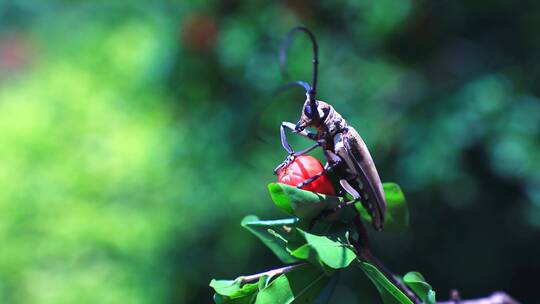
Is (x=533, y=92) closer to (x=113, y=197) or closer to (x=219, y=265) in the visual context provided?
(x=219, y=265)

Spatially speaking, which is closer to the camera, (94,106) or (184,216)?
(184,216)

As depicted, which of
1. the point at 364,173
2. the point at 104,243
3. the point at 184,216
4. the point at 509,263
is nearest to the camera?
the point at 364,173

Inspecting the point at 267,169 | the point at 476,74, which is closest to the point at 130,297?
the point at 267,169

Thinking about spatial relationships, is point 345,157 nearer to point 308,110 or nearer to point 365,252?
point 308,110

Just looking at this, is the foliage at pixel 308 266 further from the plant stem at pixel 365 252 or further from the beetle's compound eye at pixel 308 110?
the beetle's compound eye at pixel 308 110

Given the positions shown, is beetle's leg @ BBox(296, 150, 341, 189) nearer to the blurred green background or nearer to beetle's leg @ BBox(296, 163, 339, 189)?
beetle's leg @ BBox(296, 163, 339, 189)

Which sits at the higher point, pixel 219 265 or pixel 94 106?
pixel 94 106

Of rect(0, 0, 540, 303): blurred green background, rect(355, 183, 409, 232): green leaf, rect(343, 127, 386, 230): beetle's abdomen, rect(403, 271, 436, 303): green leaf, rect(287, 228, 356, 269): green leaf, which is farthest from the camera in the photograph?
rect(0, 0, 540, 303): blurred green background

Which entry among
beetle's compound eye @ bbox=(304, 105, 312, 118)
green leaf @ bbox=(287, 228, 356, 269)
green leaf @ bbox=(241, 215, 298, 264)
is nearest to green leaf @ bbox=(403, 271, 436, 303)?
green leaf @ bbox=(287, 228, 356, 269)

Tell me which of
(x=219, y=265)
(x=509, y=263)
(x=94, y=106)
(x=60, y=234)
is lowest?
(x=509, y=263)
